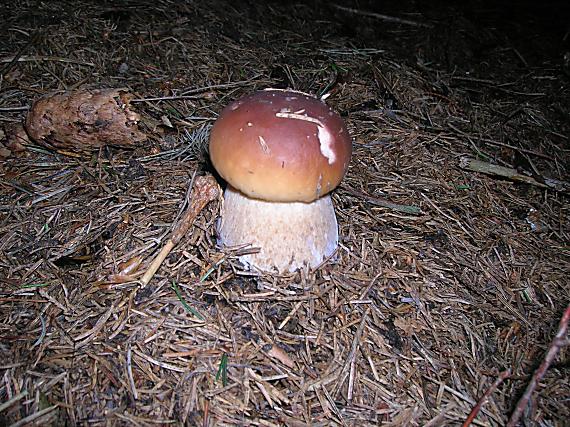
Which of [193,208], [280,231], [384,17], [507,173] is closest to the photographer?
[280,231]

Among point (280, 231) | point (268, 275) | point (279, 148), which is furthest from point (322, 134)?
point (268, 275)

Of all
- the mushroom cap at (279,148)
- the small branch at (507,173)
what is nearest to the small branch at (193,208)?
the mushroom cap at (279,148)

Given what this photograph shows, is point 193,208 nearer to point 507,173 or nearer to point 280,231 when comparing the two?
point 280,231

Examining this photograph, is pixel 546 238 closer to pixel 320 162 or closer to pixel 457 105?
pixel 457 105

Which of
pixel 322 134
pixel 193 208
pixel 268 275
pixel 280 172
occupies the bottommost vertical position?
pixel 268 275

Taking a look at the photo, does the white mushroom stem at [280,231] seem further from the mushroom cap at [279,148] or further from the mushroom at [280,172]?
the mushroom cap at [279,148]

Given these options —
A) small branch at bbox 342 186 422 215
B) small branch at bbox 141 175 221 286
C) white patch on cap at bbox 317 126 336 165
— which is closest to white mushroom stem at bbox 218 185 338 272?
small branch at bbox 141 175 221 286

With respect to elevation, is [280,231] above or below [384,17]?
below

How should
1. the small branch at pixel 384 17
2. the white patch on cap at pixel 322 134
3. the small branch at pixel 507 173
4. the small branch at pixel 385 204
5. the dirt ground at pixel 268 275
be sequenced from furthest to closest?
the small branch at pixel 384 17
the small branch at pixel 507 173
the small branch at pixel 385 204
the white patch on cap at pixel 322 134
the dirt ground at pixel 268 275
